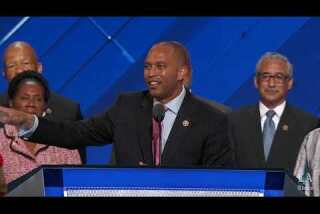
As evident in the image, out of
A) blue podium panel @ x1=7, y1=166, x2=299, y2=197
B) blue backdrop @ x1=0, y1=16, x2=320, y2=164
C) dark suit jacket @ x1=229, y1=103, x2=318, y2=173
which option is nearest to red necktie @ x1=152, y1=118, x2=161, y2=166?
blue podium panel @ x1=7, y1=166, x2=299, y2=197

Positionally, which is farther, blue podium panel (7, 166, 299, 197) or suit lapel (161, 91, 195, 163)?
suit lapel (161, 91, 195, 163)

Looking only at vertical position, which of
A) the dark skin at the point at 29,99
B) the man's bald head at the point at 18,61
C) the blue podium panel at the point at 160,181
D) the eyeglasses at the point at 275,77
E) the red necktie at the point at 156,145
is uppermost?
the man's bald head at the point at 18,61

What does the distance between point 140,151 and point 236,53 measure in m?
1.96

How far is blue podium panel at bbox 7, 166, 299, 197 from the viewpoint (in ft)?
6.30

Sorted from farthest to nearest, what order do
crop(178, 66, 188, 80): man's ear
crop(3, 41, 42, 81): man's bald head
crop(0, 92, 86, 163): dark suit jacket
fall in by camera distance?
crop(3, 41, 42, 81): man's bald head
crop(0, 92, 86, 163): dark suit jacket
crop(178, 66, 188, 80): man's ear

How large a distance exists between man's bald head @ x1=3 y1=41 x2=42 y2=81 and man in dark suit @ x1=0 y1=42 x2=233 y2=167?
1.10m

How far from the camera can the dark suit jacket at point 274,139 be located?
3486 millimetres

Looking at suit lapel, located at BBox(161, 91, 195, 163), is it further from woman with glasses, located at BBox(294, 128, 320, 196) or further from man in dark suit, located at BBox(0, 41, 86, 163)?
man in dark suit, located at BBox(0, 41, 86, 163)

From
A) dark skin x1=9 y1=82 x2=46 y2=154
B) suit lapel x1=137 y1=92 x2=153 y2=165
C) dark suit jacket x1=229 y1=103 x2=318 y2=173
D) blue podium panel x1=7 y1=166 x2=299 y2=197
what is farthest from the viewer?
dark suit jacket x1=229 y1=103 x2=318 y2=173

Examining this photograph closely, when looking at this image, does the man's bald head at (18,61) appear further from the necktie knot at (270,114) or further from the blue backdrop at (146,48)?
the necktie knot at (270,114)

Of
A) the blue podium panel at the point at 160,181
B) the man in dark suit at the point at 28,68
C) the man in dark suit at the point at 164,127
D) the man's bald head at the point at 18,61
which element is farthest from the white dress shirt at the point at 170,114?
the man's bald head at the point at 18,61

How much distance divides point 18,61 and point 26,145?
0.86 metres

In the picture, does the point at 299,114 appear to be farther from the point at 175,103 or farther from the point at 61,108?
the point at 61,108
